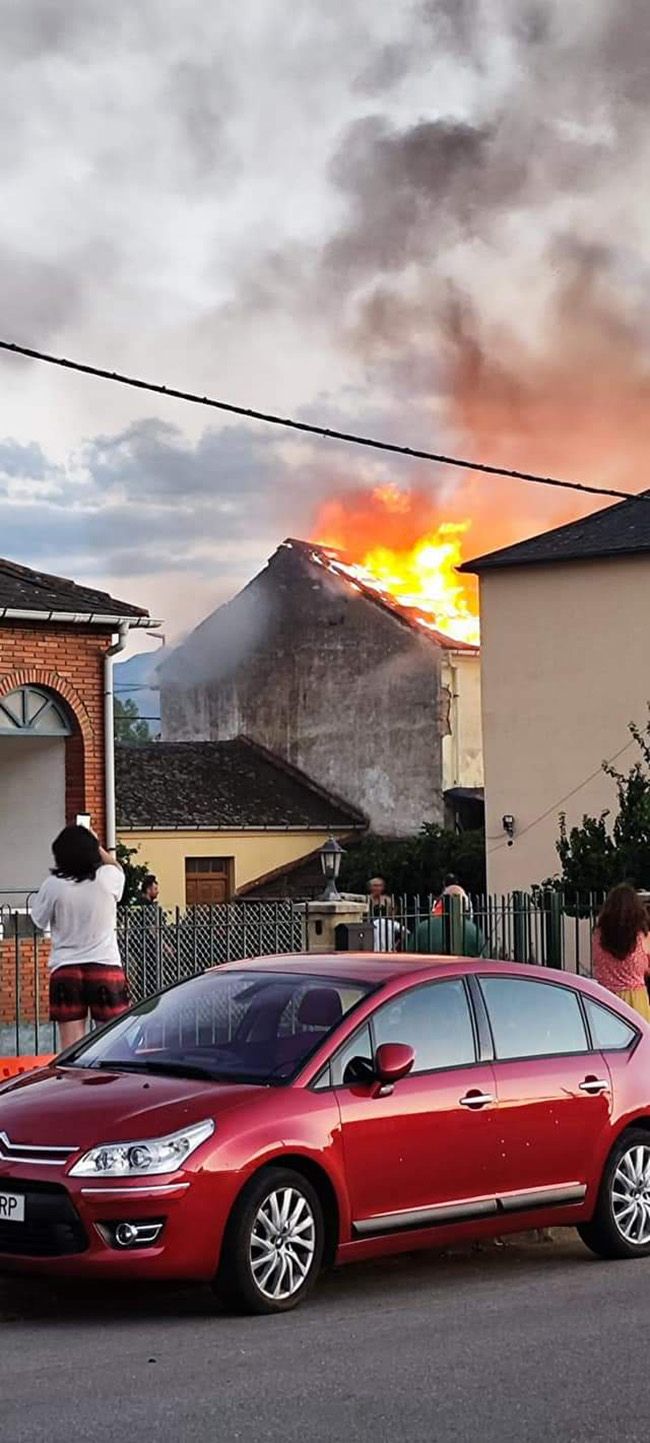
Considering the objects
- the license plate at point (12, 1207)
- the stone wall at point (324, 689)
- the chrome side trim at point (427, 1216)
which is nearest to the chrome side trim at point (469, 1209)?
the chrome side trim at point (427, 1216)

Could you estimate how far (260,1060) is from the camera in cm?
902

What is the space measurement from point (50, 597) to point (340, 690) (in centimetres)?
2776

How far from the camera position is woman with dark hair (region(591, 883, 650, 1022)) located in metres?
12.7

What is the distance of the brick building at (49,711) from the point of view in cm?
2384

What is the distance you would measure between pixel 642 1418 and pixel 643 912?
20.5ft

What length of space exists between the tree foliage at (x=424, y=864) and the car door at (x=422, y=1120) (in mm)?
33944

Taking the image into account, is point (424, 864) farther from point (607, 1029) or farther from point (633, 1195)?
point (633, 1195)

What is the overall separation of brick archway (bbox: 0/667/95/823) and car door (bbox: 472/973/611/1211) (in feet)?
47.9

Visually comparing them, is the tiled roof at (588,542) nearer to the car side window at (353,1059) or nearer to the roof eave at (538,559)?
the roof eave at (538,559)

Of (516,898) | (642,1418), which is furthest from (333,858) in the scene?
(642,1418)

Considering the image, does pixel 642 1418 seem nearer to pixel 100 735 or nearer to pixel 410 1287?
pixel 410 1287

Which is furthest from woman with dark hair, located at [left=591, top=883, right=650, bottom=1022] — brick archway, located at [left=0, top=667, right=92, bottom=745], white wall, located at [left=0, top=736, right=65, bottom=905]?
white wall, located at [left=0, top=736, right=65, bottom=905]

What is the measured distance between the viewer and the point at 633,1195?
1006 cm

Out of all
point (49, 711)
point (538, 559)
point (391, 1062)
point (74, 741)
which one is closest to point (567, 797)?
point (538, 559)
